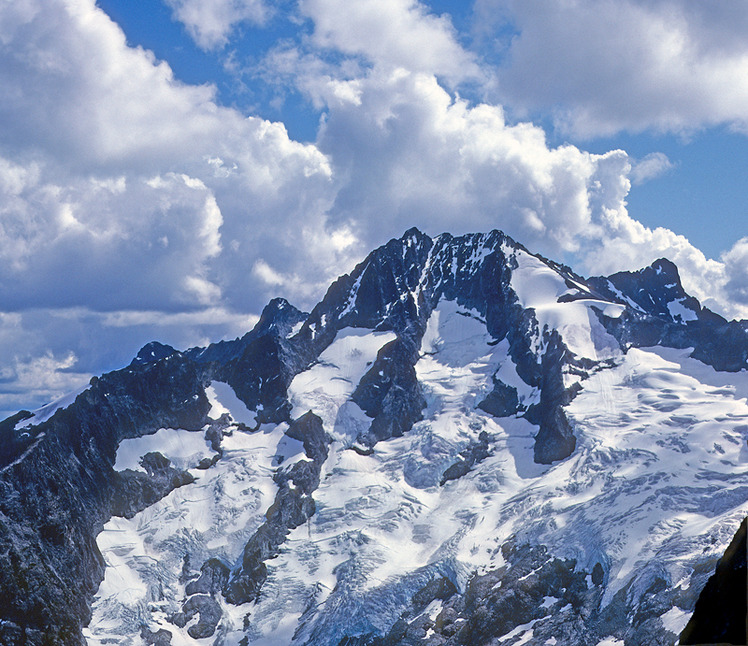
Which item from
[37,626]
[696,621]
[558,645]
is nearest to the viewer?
[696,621]

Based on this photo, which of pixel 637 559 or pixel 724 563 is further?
pixel 637 559

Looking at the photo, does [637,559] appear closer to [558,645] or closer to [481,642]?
[558,645]

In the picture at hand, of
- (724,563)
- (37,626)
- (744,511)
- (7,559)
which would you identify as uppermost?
(744,511)

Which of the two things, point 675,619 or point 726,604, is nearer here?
point 726,604

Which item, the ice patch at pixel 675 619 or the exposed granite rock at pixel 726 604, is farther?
the ice patch at pixel 675 619

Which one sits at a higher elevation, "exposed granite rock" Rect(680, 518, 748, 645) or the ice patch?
"exposed granite rock" Rect(680, 518, 748, 645)

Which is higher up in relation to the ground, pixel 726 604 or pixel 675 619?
pixel 726 604

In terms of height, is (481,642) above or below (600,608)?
below

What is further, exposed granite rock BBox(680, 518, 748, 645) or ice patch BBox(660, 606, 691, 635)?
ice patch BBox(660, 606, 691, 635)

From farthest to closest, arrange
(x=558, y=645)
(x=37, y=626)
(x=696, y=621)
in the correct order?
1. (x=37, y=626)
2. (x=558, y=645)
3. (x=696, y=621)

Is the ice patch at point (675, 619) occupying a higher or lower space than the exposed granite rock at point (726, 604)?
lower

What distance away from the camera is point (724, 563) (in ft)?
244

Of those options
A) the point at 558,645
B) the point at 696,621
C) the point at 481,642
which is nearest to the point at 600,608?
the point at 558,645

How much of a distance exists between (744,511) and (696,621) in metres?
137
